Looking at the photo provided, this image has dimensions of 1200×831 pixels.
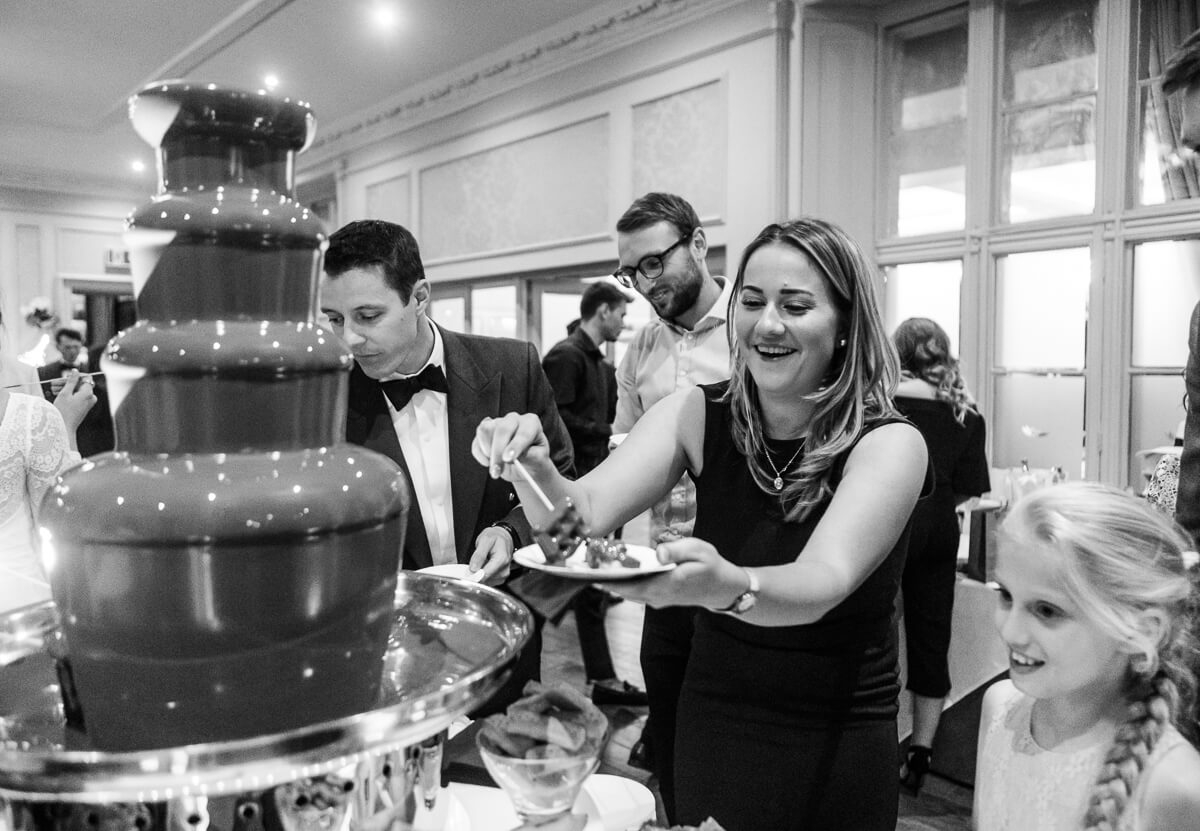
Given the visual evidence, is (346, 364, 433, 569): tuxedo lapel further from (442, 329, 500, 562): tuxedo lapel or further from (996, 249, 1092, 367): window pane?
(996, 249, 1092, 367): window pane

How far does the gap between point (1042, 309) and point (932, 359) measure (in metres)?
1.61

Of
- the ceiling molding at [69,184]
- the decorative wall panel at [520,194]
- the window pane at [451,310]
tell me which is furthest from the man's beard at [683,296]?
the ceiling molding at [69,184]

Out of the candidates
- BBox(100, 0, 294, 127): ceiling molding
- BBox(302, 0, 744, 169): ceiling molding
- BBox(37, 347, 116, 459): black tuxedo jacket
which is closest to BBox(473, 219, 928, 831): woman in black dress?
BBox(37, 347, 116, 459): black tuxedo jacket

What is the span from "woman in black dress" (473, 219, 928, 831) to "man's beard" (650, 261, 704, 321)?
4.66 ft

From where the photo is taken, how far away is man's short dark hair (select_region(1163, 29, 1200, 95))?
59.4 inches

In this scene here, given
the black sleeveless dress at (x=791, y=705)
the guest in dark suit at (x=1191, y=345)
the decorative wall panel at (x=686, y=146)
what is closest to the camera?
the guest in dark suit at (x=1191, y=345)

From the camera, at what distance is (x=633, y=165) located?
6.55 m

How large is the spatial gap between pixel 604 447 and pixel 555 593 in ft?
16.1

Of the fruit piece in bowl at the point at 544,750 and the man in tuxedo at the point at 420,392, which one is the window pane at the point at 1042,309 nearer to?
the man in tuxedo at the point at 420,392

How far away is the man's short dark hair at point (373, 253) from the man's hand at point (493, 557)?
626mm

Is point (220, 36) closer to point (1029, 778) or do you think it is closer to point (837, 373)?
point (837, 373)

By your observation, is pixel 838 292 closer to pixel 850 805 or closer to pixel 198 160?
pixel 850 805

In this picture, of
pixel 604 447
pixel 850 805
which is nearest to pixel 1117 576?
pixel 850 805

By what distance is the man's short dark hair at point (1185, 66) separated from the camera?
1.51m
